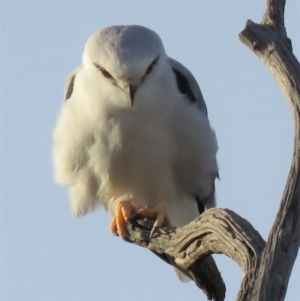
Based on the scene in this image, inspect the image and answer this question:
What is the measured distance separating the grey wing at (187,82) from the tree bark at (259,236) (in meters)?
1.74

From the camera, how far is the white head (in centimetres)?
679

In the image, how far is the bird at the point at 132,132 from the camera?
7008mm

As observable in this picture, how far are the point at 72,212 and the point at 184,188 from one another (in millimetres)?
1104

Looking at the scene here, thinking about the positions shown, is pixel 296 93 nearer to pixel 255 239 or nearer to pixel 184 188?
pixel 255 239

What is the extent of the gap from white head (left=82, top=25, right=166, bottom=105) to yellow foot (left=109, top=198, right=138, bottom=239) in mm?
1134

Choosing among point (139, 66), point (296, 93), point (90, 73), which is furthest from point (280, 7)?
point (90, 73)

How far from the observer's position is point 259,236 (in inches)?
197

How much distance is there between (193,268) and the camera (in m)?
6.00

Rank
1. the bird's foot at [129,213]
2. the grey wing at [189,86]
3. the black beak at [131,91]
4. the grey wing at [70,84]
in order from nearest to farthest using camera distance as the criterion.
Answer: the black beak at [131,91]
the bird's foot at [129,213]
the grey wing at [189,86]
the grey wing at [70,84]

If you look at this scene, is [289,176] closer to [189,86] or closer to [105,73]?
[105,73]

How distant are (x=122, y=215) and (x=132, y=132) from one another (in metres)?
0.73

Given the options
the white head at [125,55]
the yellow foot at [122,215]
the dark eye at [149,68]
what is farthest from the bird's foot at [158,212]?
the dark eye at [149,68]

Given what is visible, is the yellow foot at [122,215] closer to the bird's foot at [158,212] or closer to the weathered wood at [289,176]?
the bird's foot at [158,212]

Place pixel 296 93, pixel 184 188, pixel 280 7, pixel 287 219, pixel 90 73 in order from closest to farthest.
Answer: pixel 287 219 < pixel 296 93 < pixel 280 7 < pixel 90 73 < pixel 184 188
